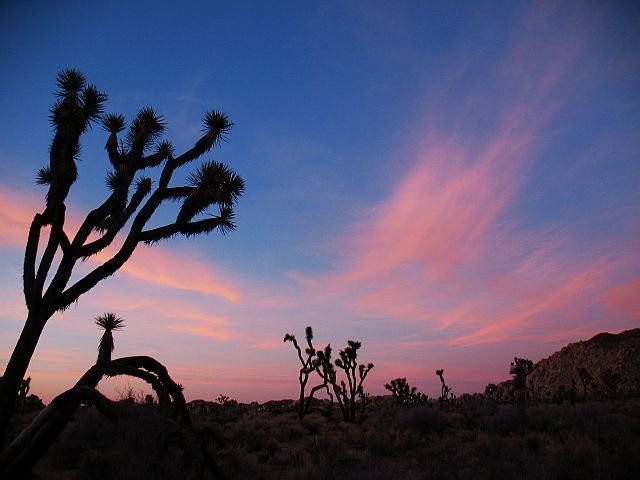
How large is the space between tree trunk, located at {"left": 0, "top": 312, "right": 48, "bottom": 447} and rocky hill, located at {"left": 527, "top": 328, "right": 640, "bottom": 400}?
5463cm

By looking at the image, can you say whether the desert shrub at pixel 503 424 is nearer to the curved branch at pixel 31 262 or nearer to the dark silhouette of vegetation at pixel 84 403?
the dark silhouette of vegetation at pixel 84 403

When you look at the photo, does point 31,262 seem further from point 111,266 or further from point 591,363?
point 591,363

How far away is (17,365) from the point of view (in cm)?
736

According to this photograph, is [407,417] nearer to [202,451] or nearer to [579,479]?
[579,479]

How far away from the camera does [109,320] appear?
870 centimetres

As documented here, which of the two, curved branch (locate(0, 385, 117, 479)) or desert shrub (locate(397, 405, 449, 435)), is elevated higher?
curved branch (locate(0, 385, 117, 479))

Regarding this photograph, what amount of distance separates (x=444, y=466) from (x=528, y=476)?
6.64 ft

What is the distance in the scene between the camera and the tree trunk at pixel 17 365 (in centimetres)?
709

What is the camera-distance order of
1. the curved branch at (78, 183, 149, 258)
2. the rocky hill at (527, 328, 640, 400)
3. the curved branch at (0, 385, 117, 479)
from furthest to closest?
1. the rocky hill at (527, 328, 640, 400)
2. the curved branch at (78, 183, 149, 258)
3. the curved branch at (0, 385, 117, 479)

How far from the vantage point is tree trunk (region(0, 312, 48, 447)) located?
709 centimetres

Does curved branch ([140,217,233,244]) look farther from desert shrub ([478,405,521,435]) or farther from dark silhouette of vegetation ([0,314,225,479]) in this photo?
desert shrub ([478,405,521,435])

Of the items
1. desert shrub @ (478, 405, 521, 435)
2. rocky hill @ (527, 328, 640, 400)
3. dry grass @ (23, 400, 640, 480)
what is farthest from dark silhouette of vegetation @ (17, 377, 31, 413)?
rocky hill @ (527, 328, 640, 400)

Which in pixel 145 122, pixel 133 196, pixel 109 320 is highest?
pixel 145 122

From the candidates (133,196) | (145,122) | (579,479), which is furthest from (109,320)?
(579,479)
